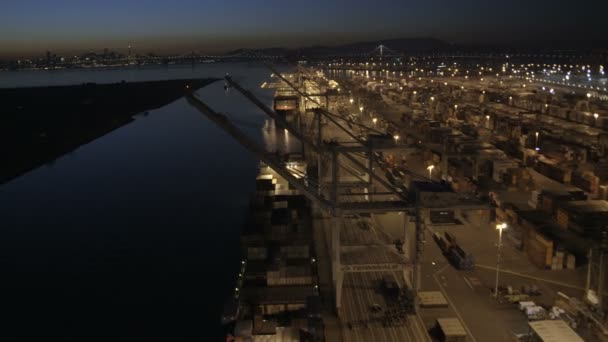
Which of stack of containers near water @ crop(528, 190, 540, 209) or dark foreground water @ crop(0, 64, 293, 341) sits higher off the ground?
stack of containers near water @ crop(528, 190, 540, 209)

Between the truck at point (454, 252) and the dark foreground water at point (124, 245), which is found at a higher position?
the truck at point (454, 252)

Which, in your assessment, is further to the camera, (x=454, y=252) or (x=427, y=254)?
(x=427, y=254)

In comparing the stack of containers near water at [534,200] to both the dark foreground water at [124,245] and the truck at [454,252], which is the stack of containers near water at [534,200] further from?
the dark foreground water at [124,245]

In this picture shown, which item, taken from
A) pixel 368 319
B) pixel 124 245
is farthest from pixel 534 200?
pixel 124 245

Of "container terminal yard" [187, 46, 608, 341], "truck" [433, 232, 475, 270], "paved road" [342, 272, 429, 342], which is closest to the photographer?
"paved road" [342, 272, 429, 342]

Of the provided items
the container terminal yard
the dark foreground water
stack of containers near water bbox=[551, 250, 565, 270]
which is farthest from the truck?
the dark foreground water

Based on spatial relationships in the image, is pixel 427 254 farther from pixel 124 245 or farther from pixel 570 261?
pixel 124 245

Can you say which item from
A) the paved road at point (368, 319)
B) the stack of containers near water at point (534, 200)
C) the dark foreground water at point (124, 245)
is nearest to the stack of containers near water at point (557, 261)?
the paved road at point (368, 319)

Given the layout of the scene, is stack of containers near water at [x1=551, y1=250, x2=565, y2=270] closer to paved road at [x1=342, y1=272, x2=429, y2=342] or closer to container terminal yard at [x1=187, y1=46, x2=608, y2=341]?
container terminal yard at [x1=187, y1=46, x2=608, y2=341]

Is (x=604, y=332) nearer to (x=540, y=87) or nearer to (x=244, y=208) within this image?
(x=244, y=208)

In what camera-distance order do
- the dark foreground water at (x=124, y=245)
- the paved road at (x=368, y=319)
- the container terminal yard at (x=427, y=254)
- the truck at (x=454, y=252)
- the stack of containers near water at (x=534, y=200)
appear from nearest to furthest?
the paved road at (x=368, y=319), the container terminal yard at (x=427, y=254), the truck at (x=454, y=252), the dark foreground water at (x=124, y=245), the stack of containers near water at (x=534, y=200)
